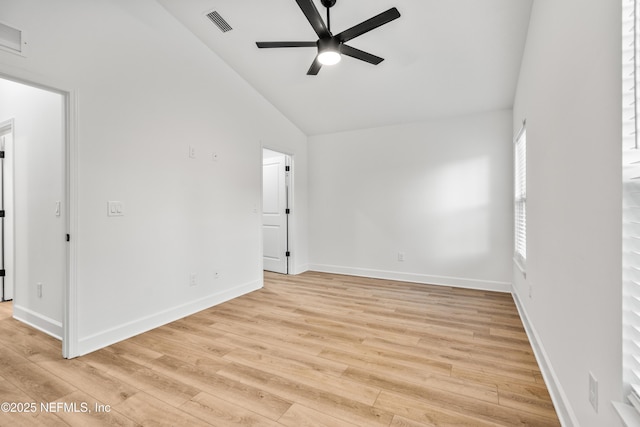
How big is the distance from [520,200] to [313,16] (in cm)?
283

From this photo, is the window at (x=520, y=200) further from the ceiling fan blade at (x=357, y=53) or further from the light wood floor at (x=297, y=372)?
the ceiling fan blade at (x=357, y=53)

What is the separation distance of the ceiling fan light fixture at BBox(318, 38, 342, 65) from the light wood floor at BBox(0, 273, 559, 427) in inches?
93.3

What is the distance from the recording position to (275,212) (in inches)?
206

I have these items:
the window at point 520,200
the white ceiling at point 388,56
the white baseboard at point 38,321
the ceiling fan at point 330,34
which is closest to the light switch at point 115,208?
the white baseboard at point 38,321

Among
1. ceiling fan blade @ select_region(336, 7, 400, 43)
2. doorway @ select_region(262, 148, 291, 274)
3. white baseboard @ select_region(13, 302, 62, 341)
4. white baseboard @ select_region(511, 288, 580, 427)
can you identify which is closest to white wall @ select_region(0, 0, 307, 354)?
white baseboard @ select_region(13, 302, 62, 341)

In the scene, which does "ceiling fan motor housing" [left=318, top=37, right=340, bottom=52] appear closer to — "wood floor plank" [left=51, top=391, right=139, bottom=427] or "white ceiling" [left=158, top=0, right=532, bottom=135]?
"white ceiling" [left=158, top=0, right=532, bottom=135]

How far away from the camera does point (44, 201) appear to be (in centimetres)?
282

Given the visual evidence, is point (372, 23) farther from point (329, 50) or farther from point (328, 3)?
point (328, 3)

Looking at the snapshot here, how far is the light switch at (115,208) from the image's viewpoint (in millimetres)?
2611

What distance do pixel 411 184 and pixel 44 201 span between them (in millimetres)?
4311

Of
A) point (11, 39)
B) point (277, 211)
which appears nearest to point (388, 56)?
point (277, 211)

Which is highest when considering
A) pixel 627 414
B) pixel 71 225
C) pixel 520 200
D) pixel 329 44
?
pixel 329 44

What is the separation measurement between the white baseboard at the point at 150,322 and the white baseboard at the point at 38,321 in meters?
0.48

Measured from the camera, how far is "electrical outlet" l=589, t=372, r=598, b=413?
1.19m
